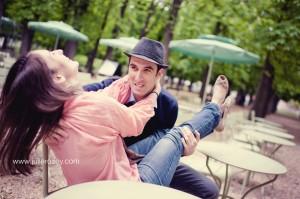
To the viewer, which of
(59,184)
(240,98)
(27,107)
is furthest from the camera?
(240,98)

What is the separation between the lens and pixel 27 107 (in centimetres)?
185

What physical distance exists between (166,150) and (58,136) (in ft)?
2.25

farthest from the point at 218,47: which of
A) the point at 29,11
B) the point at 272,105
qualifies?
the point at 272,105

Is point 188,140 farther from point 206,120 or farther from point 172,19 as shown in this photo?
point 172,19

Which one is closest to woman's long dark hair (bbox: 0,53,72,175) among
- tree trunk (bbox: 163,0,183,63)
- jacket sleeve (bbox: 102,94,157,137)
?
jacket sleeve (bbox: 102,94,157,137)

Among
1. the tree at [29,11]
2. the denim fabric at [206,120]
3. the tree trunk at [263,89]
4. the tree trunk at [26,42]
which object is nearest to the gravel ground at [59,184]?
the denim fabric at [206,120]

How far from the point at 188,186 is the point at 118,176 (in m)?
0.89

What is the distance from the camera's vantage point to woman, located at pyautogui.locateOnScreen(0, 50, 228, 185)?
185cm

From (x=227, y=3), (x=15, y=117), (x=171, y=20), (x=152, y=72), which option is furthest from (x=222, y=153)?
(x=227, y=3)

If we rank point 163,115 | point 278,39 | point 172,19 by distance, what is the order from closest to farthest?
1. point 163,115
2. point 172,19
3. point 278,39

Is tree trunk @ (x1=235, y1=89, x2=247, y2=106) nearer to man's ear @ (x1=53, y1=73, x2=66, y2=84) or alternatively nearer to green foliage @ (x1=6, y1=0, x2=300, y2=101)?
green foliage @ (x1=6, y1=0, x2=300, y2=101)

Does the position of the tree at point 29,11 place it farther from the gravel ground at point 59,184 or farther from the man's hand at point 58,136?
the man's hand at point 58,136

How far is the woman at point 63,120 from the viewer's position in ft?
6.06

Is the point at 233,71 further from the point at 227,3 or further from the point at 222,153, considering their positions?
the point at 222,153
